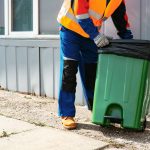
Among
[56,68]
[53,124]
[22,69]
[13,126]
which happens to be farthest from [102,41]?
[22,69]

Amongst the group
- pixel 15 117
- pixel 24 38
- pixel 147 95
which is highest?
pixel 24 38

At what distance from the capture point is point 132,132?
4762mm

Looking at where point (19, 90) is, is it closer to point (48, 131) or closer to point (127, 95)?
point (48, 131)

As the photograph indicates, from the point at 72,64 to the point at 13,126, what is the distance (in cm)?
96

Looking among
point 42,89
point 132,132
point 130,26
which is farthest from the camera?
point 42,89

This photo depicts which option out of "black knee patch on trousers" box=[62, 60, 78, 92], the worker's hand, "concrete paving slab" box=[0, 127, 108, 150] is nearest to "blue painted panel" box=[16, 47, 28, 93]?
"black knee patch on trousers" box=[62, 60, 78, 92]

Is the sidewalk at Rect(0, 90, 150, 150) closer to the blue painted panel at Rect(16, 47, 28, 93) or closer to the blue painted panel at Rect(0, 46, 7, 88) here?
the blue painted panel at Rect(16, 47, 28, 93)

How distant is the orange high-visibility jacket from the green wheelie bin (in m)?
0.44

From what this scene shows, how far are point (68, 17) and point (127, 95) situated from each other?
1.08 metres

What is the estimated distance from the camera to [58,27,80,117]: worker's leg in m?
4.93

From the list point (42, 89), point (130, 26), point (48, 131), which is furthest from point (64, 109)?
point (42, 89)

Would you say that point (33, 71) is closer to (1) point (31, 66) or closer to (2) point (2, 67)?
(1) point (31, 66)

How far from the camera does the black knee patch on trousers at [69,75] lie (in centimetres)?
493

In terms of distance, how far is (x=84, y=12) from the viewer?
4625mm
